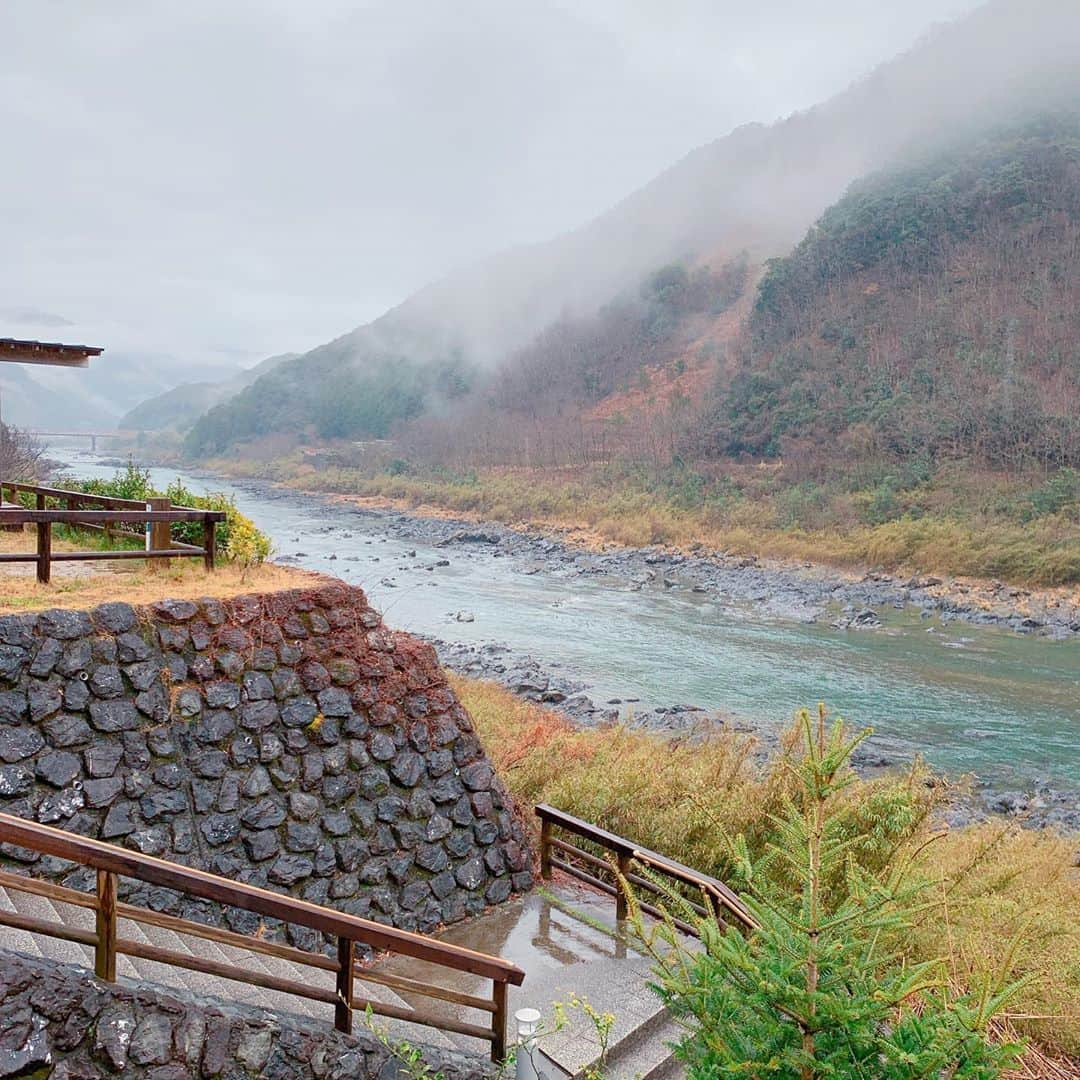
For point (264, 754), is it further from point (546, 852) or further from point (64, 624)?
point (546, 852)

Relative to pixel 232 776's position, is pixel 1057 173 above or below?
above

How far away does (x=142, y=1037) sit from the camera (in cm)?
406

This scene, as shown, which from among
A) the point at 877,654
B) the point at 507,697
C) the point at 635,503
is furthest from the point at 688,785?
the point at 635,503

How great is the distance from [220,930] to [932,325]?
178ft

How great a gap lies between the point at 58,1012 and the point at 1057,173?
217ft

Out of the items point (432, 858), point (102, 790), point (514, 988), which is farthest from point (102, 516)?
point (514, 988)

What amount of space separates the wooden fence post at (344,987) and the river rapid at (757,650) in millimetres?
9858

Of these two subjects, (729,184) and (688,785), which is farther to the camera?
(729,184)

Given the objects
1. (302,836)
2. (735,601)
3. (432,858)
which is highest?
(302,836)

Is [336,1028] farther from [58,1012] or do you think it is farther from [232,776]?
[232,776]

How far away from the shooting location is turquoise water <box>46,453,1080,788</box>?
52.7 ft

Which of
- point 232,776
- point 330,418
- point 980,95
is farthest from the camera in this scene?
point 330,418

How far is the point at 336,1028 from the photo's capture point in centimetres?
463

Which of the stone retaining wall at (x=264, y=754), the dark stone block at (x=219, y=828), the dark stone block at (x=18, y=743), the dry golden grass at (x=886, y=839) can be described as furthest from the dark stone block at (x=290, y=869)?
the dry golden grass at (x=886, y=839)
